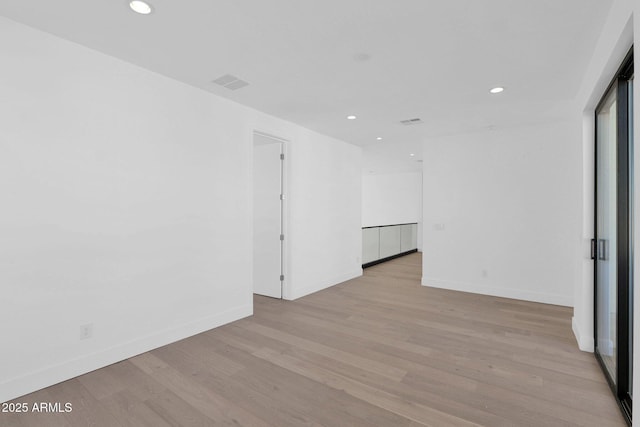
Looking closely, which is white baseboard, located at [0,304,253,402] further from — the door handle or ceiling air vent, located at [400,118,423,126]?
the door handle

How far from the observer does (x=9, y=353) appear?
2164 mm

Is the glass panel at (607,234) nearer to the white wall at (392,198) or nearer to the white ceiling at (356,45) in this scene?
the white ceiling at (356,45)

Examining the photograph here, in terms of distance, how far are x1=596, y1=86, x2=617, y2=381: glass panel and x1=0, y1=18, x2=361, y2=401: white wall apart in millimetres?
3538

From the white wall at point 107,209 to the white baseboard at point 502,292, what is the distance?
132 inches

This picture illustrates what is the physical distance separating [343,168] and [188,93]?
10.5 feet

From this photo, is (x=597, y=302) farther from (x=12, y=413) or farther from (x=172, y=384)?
(x=12, y=413)

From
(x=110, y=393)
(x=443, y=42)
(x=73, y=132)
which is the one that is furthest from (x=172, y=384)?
(x=443, y=42)

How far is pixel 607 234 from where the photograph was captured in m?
2.60

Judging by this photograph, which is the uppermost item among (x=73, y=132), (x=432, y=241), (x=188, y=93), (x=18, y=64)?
(x=188, y=93)

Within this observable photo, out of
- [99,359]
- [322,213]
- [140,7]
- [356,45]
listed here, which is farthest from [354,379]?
[322,213]

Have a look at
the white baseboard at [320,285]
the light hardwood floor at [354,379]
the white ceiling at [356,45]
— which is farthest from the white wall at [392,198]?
the light hardwood floor at [354,379]

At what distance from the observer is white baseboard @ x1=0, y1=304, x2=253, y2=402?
7.18ft

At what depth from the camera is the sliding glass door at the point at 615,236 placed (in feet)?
6.81

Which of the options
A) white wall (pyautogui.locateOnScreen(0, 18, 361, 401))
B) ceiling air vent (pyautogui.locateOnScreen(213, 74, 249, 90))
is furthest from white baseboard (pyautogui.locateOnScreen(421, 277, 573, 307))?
ceiling air vent (pyautogui.locateOnScreen(213, 74, 249, 90))
